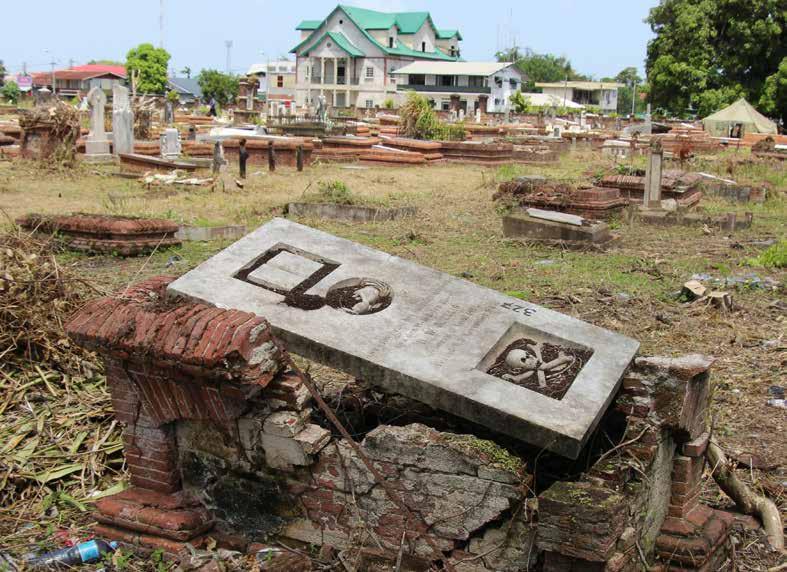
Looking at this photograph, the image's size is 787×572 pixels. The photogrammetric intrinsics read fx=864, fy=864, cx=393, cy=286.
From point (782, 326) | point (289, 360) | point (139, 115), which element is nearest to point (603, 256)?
point (782, 326)

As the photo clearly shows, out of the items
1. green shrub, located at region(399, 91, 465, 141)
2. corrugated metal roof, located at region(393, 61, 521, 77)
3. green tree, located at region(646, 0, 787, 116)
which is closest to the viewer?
green shrub, located at region(399, 91, 465, 141)

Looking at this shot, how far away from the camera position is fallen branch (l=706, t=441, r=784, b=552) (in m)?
4.45

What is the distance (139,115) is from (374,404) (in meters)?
22.9

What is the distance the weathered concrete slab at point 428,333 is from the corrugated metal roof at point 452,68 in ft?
229

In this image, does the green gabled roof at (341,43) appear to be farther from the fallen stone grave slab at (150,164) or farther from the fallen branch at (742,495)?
the fallen branch at (742,495)

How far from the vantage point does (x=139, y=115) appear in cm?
2559

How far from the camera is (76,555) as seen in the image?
13.1 feet

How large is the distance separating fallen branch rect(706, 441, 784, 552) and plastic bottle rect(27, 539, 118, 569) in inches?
122

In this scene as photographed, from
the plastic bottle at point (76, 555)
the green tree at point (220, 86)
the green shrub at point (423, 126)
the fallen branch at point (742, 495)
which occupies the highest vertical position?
the green tree at point (220, 86)

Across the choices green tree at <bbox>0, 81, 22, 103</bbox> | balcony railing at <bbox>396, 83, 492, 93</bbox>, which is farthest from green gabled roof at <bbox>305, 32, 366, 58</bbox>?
green tree at <bbox>0, 81, 22, 103</bbox>

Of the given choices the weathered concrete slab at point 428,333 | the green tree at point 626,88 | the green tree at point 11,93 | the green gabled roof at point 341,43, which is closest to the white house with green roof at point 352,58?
the green gabled roof at point 341,43

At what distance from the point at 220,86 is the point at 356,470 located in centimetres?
7582

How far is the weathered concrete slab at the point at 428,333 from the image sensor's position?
12.8 ft

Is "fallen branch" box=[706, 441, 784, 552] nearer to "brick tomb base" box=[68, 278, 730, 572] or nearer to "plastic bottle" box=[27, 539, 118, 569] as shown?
"brick tomb base" box=[68, 278, 730, 572]
